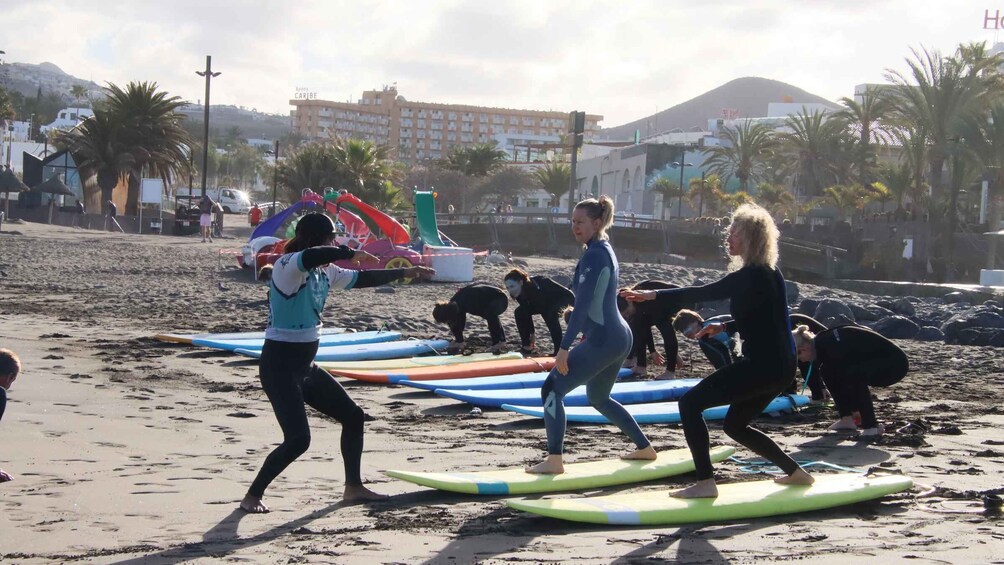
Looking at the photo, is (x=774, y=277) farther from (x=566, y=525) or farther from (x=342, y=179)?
(x=342, y=179)

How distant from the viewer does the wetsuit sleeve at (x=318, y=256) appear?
555 cm

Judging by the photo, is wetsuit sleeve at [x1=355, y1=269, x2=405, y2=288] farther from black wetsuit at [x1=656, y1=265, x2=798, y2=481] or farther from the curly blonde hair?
the curly blonde hair

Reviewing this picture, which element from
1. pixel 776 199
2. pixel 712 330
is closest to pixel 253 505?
pixel 712 330

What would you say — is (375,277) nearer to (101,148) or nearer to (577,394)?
(577,394)

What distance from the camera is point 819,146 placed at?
55000 mm

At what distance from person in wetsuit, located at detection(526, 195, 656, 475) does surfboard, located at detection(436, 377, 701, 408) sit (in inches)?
111

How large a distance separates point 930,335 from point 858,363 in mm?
9800

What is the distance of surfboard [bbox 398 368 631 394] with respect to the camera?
33.5ft

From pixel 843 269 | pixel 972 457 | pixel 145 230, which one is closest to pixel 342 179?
pixel 145 230

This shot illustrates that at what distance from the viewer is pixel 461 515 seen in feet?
18.5

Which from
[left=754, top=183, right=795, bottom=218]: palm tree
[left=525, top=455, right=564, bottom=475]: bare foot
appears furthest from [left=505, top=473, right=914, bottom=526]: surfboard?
[left=754, top=183, right=795, bottom=218]: palm tree

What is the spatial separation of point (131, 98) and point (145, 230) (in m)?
9.57

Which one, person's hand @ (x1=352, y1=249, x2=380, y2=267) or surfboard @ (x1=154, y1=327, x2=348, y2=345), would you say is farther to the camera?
person's hand @ (x1=352, y1=249, x2=380, y2=267)

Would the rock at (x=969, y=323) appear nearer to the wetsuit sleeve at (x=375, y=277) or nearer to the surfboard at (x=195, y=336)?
the surfboard at (x=195, y=336)
